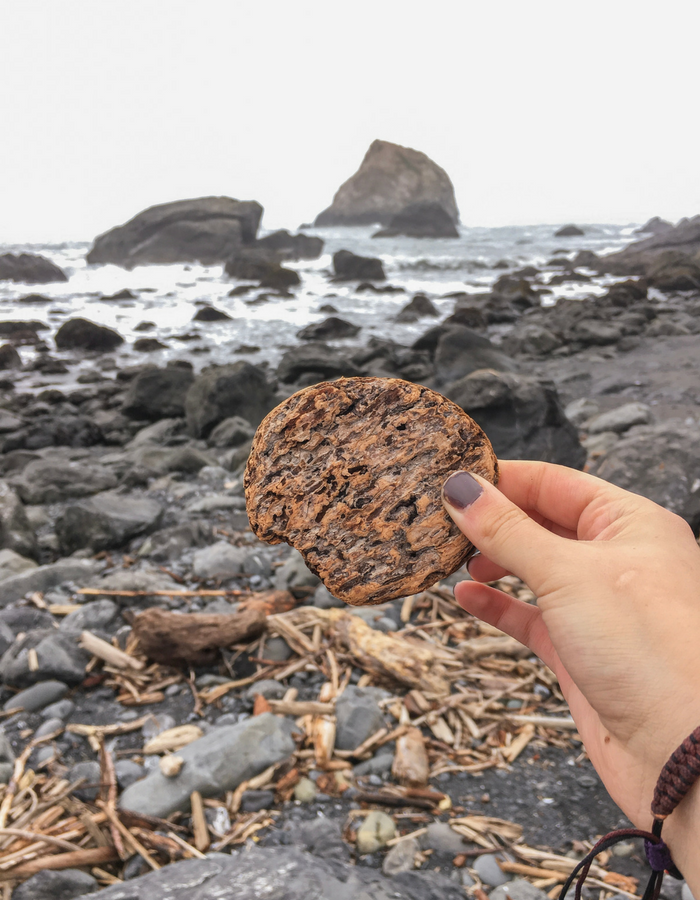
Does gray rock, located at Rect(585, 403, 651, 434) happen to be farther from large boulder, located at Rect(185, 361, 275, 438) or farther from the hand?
the hand

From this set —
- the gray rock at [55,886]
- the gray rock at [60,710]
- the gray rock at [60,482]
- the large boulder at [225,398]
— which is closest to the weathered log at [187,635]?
the gray rock at [60,710]

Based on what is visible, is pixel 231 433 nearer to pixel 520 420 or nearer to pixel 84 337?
pixel 520 420

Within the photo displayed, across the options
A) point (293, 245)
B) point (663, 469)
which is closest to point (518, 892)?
point (663, 469)

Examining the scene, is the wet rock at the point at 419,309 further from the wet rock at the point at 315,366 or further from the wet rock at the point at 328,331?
the wet rock at the point at 315,366

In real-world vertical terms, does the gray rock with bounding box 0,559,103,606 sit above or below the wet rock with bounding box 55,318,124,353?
below

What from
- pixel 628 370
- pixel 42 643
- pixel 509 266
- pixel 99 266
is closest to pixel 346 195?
pixel 99 266

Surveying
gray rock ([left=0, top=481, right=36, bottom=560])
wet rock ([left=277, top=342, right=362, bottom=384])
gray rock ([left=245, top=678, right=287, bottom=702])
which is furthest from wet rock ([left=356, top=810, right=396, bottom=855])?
wet rock ([left=277, top=342, right=362, bottom=384])
